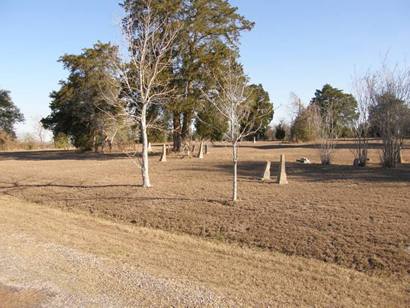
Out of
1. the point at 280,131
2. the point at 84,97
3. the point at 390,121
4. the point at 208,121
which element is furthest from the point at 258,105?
Result: the point at 280,131

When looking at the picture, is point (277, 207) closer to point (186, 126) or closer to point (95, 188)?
point (95, 188)

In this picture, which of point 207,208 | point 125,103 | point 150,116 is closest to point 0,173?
point 125,103

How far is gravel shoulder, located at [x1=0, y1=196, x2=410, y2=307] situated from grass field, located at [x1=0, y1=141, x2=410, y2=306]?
0.16m

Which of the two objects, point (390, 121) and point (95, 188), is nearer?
point (95, 188)

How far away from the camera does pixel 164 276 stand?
5.94 metres

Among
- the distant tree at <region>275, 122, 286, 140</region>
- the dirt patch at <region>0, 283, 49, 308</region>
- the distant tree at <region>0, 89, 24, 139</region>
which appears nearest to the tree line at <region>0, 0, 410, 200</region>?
the dirt patch at <region>0, 283, 49, 308</region>

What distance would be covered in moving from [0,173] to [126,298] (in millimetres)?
17590

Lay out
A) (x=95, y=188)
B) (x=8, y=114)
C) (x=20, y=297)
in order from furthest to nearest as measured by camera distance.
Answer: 1. (x=8, y=114)
2. (x=95, y=188)
3. (x=20, y=297)

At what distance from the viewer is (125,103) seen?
2031 cm

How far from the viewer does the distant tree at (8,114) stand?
190ft

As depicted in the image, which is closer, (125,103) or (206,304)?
(206,304)

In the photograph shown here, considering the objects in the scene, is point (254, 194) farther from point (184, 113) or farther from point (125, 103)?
point (184, 113)

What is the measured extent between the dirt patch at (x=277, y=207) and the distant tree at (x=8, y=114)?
153 feet

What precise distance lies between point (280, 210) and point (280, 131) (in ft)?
194
